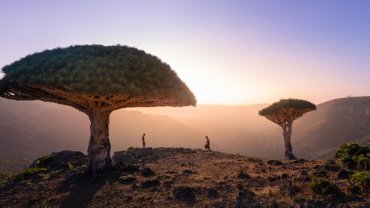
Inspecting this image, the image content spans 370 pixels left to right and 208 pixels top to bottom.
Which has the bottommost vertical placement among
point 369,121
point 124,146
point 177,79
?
point 124,146

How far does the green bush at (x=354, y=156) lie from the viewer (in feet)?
50.5

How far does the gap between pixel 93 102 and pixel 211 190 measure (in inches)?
309

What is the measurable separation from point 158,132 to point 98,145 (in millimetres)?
104873

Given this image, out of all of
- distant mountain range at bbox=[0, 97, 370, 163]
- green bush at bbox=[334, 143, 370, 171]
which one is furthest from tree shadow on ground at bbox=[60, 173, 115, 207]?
distant mountain range at bbox=[0, 97, 370, 163]

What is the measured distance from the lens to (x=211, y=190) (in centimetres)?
1324

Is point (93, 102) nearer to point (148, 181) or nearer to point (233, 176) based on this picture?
point (148, 181)

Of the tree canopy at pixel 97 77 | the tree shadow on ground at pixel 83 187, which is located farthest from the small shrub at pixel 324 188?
the tree shadow on ground at pixel 83 187

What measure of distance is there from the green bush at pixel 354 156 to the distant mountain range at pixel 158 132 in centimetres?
5902

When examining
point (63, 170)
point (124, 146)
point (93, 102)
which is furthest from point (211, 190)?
point (124, 146)

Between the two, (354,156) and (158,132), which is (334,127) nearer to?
(158,132)

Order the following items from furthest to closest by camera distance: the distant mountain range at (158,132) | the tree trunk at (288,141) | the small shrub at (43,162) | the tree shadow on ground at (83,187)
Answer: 1. the distant mountain range at (158,132)
2. the tree trunk at (288,141)
3. the small shrub at (43,162)
4. the tree shadow on ground at (83,187)

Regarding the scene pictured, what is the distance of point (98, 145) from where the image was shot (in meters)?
17.5

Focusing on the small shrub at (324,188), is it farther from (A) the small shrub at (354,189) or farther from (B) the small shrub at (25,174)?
(B) the small shrub at (25,174)

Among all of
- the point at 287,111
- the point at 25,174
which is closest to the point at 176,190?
the point at 25,174
